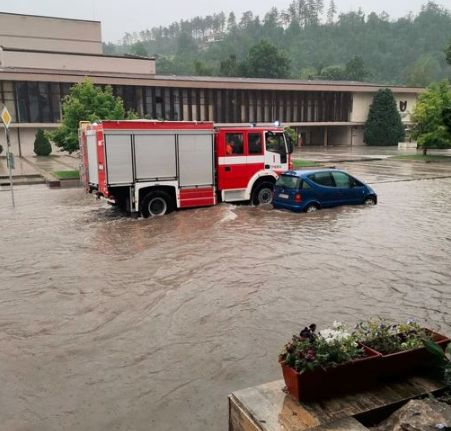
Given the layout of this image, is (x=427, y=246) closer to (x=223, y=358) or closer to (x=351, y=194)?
(x=351, y=194)

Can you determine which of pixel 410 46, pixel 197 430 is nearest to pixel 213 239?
pixel 197 430

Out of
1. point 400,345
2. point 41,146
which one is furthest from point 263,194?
point 41,146

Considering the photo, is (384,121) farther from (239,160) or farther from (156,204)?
(156,204)

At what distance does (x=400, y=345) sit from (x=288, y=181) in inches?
440

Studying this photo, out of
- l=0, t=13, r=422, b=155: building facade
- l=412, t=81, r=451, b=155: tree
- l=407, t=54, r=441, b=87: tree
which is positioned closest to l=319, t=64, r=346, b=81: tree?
l=407, t=54, r=441, b=87: tree

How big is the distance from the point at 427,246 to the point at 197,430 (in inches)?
334

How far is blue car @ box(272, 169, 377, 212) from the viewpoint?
1467 centimetres

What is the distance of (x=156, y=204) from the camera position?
1509cm

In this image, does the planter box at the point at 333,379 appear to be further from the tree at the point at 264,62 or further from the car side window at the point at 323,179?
the tree at the point at 264,62

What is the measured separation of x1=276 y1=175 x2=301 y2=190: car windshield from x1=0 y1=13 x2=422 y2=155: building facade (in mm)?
30504

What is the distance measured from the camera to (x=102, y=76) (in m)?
46.2

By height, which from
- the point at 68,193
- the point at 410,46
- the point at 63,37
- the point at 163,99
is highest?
the point at 410,46

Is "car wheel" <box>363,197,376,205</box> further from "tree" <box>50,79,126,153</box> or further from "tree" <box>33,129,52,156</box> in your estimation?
"tree" <box>33,129,52,156</box>

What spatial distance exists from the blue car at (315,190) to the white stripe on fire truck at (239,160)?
127 centimetres
